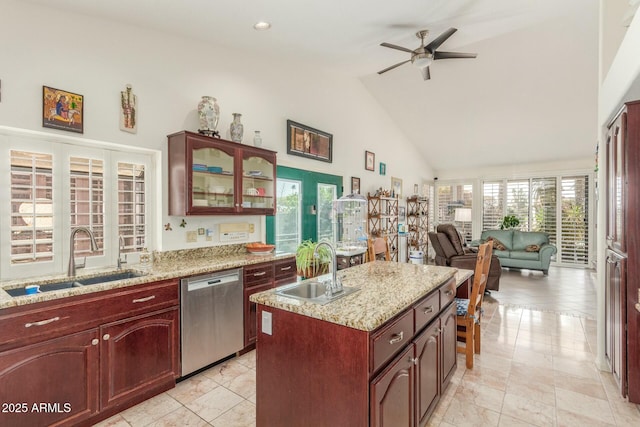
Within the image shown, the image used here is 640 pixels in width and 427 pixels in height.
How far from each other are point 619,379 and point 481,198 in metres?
6.78

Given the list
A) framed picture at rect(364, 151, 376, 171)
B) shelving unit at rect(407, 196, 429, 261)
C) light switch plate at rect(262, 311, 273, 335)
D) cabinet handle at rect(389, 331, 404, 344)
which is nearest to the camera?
cabinet handle at rect(389, 331, 404, 344)

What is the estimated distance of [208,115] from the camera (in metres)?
3.12

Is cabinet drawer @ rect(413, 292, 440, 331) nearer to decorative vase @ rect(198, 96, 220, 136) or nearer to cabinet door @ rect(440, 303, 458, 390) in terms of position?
cabinet door @ rect(440, 303, 458, 390)

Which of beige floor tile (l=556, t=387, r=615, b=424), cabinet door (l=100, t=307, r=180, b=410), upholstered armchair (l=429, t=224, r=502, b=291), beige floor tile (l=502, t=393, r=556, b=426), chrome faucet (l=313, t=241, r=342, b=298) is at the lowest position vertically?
beige floor tile (l=502, t=393, r=556, b=426)

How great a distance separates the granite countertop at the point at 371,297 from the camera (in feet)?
4.65

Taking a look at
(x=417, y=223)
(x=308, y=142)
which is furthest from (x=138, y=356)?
(x=417, y=223)

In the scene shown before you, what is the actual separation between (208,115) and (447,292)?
104 inches

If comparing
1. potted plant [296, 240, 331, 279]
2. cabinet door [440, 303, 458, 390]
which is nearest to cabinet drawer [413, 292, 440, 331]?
cabinet door [440, 303, 458, 390]

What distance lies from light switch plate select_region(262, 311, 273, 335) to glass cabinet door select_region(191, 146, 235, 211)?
163 centimetres

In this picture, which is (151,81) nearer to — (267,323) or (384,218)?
(267,323)

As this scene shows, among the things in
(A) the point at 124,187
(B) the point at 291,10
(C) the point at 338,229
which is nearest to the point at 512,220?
(C) the point at 338,229

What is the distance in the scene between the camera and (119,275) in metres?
2.50

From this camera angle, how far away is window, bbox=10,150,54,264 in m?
2.21

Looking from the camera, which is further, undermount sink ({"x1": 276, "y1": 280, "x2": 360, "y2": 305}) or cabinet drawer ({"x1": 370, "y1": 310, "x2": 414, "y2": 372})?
undermount sink ({"x1": 276, "y1": 280, "x2": 360, "y2": 305})
